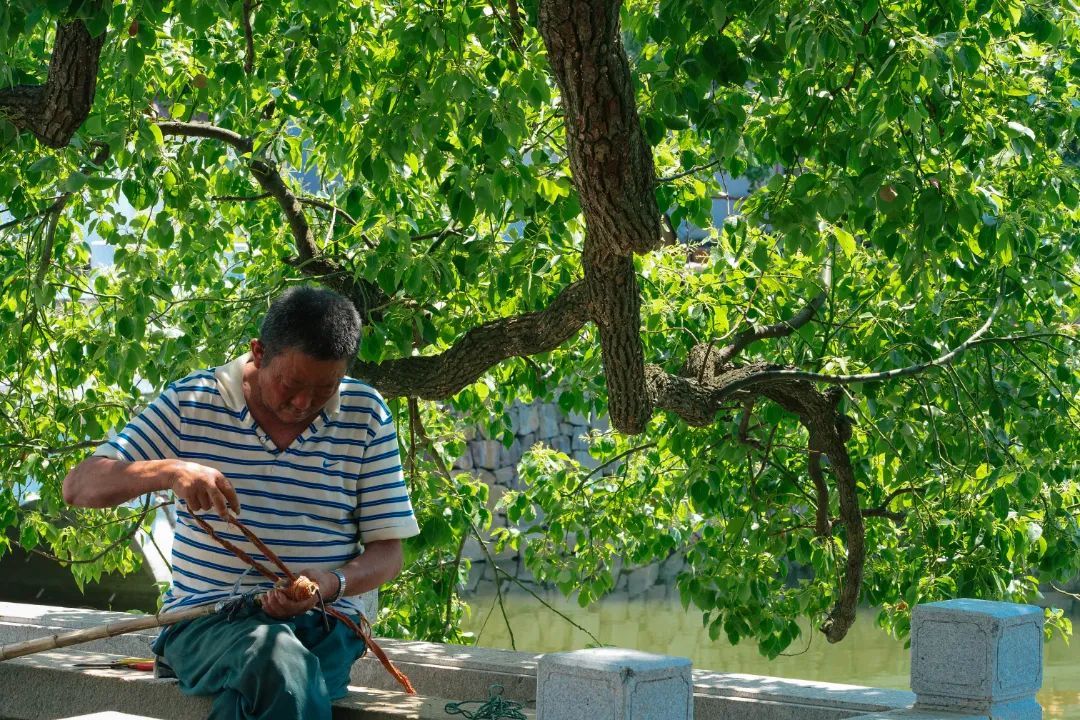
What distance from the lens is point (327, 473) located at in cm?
351

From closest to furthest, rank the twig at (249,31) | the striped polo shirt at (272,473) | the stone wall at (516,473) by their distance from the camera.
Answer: the striped polo shirt at (272,473) < the twig at (249,31) < the stone wall at (516,473)

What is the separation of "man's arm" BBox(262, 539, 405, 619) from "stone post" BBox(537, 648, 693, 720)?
1.71 feet

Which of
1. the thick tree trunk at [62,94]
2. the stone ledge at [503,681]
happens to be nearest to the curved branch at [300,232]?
the thick tree trunk at [62,94]

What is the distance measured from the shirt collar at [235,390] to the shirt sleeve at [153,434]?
128 mm

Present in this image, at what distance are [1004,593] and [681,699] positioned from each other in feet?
11.6

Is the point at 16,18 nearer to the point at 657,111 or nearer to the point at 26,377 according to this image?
the point at 657,111

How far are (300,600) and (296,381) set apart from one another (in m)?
0.55

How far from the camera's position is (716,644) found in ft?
52.2

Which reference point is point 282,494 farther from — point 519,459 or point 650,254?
point 519,459

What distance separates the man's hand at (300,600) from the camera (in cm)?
328


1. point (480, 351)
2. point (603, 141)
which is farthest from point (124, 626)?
point (480, 351)

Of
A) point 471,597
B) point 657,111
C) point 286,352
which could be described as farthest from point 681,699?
point 471,597

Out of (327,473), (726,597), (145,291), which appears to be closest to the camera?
(327,473)

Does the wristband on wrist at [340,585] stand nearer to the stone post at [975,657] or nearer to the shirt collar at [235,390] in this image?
the shirt collar at [235,390]
